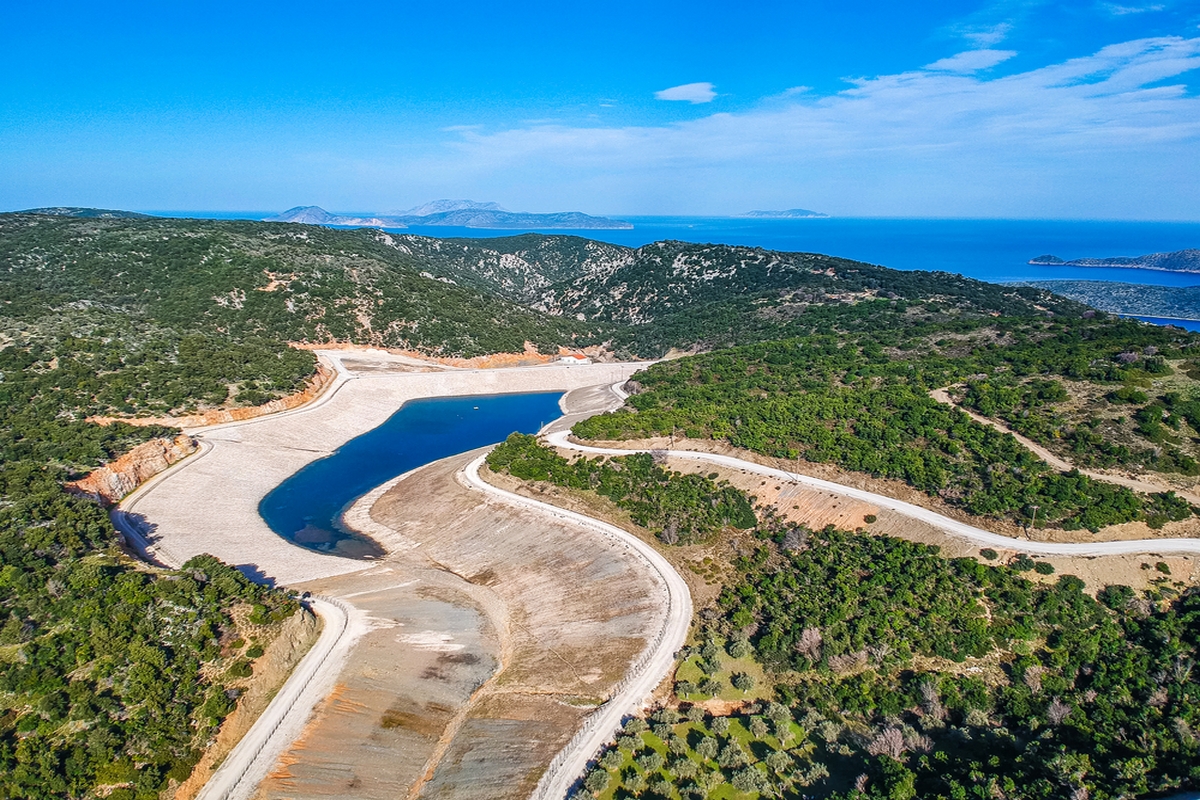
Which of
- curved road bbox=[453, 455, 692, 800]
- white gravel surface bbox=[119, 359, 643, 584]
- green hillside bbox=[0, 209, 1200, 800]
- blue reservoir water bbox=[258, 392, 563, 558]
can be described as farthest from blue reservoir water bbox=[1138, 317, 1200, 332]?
curved road bbox=[453, 455, 692, 800]

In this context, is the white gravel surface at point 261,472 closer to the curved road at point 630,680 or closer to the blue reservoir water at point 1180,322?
the curved road at point 630,680

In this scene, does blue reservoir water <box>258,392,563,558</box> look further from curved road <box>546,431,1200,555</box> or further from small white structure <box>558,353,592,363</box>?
curved road <box>546,431,1200,555</box>

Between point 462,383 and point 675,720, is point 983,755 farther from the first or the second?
point 462,383

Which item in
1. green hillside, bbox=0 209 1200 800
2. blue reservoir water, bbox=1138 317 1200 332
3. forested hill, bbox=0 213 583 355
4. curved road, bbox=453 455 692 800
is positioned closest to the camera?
curved road, bbox=453 455 692 800

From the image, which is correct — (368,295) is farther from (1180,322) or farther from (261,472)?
(1180,322)

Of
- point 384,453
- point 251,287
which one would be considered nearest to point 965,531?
point 384,453
